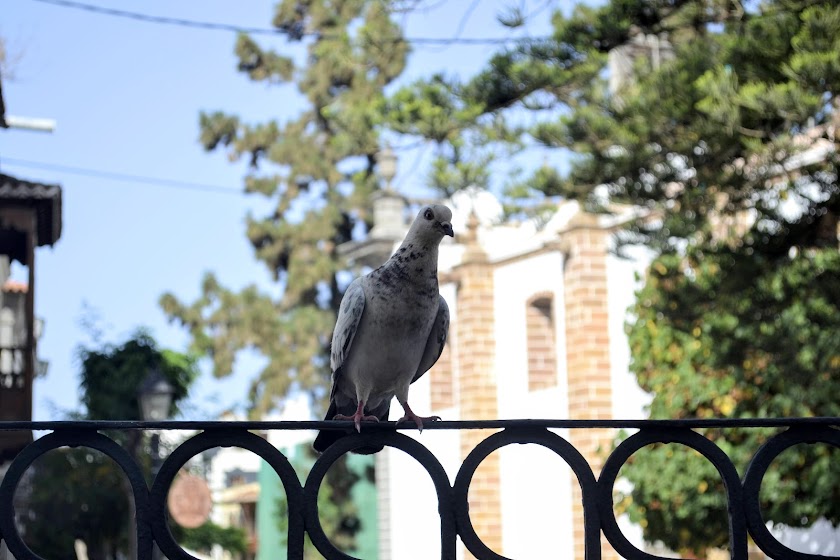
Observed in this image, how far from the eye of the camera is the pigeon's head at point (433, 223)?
350cm

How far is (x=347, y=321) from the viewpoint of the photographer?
157 inches

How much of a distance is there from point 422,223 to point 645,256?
12550mm

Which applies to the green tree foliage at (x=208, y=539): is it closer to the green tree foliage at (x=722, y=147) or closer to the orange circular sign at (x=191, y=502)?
the orange circular sign at (x=191, y=502)

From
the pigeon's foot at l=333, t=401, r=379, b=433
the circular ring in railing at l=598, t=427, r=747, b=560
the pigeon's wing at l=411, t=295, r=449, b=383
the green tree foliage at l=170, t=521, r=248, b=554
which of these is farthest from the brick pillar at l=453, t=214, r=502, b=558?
the circular ring in railing at l=598, t=427, r=747, b=560

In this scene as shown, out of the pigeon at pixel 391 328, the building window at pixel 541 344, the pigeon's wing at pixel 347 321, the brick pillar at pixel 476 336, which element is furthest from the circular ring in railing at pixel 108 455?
the brick pillar at pixel 476 336

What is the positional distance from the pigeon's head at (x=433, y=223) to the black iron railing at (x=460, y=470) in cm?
109

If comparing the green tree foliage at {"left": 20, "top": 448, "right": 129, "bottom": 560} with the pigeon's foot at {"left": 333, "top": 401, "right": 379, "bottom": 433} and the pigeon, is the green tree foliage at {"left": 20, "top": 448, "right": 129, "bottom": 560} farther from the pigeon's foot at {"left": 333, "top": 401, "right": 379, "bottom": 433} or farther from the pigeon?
the pigeon's foot at {"left": 333, "top": 401, "right": 379, "bottom": 433}

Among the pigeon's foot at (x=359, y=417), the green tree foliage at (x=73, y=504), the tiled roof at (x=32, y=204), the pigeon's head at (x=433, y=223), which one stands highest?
the tiled roof at (x=32, y=204)

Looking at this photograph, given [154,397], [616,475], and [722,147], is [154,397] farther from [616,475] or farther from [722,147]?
[616,475]

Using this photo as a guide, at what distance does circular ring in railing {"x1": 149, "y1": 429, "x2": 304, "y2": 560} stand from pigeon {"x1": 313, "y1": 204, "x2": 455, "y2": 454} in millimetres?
1208

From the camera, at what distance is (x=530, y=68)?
33.3ft

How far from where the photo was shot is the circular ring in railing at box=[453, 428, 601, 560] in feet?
7.75

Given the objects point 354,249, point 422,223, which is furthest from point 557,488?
point 422,223

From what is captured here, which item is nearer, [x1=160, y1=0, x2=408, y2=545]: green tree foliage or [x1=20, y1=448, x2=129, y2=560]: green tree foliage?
[x1=20, y1=448, x2=129, y2=560]: green tree foliage
